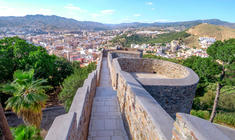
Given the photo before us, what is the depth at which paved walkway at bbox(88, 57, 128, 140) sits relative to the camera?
140 inches

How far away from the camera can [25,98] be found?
5.00m

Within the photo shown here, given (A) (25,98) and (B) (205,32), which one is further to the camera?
(B) (205,32)

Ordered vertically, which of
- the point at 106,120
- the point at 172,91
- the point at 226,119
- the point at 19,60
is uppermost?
the point at 172,91

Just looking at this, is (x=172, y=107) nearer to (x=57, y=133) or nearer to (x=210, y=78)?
(x=57, y=133)

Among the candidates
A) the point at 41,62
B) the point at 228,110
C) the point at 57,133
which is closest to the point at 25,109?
the point at 57,133

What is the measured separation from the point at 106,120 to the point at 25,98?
11.1ft

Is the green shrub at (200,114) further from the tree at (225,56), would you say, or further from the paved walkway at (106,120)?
the paved walkway at (106,120)

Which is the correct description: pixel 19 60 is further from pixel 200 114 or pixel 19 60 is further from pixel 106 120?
pixel 200 114

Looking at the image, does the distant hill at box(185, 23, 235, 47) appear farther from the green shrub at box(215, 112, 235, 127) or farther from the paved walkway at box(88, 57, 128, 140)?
the paved walkway at box(88, 57, 128, 140)

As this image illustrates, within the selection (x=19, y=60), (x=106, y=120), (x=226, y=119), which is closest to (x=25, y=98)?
(x=106, y=120)

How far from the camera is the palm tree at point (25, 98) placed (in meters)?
4.93

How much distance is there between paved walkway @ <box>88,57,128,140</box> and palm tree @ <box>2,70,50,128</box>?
7.86 ft

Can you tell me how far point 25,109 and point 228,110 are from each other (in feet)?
59.3

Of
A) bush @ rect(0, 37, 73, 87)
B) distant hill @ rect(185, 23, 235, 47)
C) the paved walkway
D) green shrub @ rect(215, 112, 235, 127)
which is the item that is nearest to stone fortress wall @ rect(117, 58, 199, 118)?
the paved walkway
